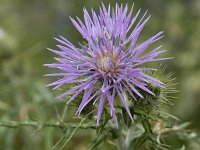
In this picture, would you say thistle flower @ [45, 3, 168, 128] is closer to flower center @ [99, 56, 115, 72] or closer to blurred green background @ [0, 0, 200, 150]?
flower center @ [99, 56, 115, 72]

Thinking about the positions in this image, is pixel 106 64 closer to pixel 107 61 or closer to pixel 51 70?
pixel 107 61

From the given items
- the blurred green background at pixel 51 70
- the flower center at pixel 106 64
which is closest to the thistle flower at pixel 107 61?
the flower center at pixel 106 64

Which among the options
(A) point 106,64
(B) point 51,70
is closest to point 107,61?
(A) point 106,64

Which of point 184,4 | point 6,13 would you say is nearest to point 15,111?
point 6,13

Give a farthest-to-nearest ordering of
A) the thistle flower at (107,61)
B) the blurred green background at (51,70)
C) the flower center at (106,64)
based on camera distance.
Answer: the blurred green background at (51,70) < the flower center at (106,64) < the thistle flower at (107,61)

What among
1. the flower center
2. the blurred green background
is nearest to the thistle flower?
the flower center

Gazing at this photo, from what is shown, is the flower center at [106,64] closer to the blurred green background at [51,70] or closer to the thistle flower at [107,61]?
the thistle flower at [107,61]
